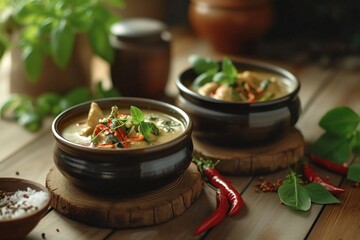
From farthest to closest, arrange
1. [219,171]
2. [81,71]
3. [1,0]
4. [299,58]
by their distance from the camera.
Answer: [299,58], [81,71], [1,0], [219,171]

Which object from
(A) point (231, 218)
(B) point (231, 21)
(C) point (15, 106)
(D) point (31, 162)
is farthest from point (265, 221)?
(B) point (231, 21)

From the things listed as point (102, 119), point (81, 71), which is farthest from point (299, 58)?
point (102, 119)

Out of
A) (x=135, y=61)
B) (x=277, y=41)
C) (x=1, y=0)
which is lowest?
(x=277, y=41)

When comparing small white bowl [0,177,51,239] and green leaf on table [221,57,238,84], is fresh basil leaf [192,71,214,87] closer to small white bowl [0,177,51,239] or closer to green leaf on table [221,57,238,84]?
green leaf on table [221,57,238,84]

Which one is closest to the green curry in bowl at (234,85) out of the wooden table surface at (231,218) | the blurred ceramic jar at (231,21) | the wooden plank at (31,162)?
the wooden table surface at (231,218)

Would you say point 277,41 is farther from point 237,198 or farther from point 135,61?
point 237,198

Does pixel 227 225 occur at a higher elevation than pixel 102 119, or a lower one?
lower

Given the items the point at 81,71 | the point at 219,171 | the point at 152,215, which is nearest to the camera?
the point at 152,215
